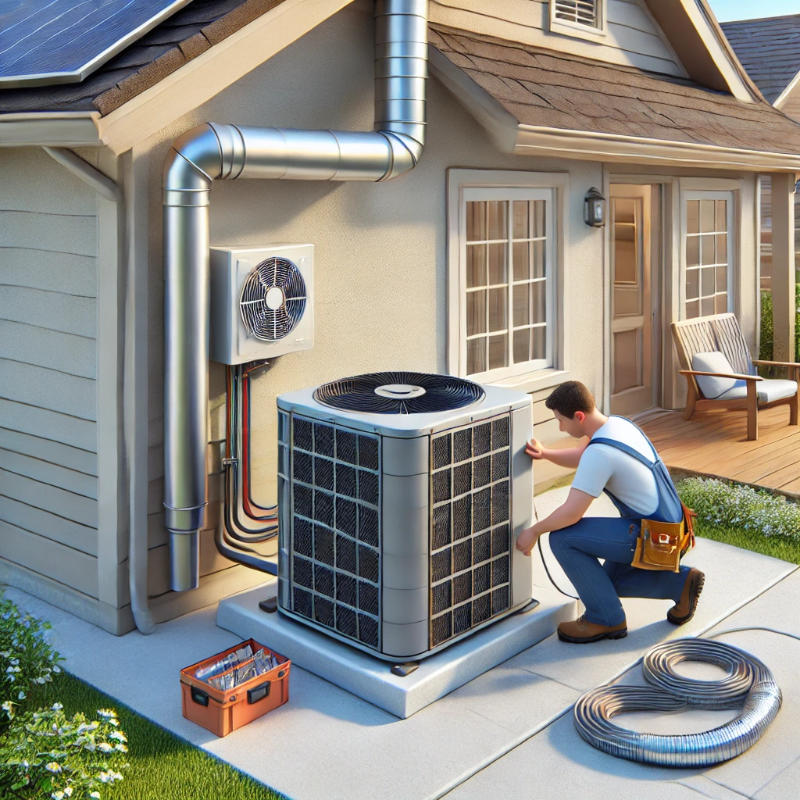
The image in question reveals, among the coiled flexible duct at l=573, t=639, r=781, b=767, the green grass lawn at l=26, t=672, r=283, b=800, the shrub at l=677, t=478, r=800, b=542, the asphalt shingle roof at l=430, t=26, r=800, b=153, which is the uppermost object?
the asphalt shingle roof at l=430, t=26, r=800, b=153

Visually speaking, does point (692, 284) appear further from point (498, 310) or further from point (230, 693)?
point (230, 693)

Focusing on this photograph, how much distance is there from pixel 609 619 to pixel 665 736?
3.47 feet

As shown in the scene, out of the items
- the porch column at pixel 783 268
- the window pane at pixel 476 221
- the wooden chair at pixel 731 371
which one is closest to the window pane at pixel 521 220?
the window pane at pixel 476 221

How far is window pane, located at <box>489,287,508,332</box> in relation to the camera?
7715 mm

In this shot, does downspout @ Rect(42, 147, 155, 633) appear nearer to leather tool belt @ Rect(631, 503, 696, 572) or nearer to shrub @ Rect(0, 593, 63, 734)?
shrub @ Rect(0, 593, 63, 734)

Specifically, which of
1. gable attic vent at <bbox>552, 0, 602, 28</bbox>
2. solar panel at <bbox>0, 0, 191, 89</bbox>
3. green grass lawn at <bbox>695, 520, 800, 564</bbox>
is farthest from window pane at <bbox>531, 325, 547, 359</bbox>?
solar panel at <bbox>0, 0, 191, 89</bbox>

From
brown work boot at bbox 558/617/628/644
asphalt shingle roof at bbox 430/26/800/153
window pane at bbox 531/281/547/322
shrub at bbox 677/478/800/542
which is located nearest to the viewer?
brown work boot at bbox 558/617/628/644

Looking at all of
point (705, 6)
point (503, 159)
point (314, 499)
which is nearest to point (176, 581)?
point (314, 499)

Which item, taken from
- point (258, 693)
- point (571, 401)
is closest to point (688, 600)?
point (571, 401)

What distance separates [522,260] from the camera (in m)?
7.97

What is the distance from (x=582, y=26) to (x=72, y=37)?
191 inches

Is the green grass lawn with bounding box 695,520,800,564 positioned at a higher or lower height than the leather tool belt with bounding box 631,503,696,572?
A: lower

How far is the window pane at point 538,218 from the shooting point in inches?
317

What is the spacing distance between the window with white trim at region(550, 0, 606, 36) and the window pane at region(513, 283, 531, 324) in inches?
85.5
